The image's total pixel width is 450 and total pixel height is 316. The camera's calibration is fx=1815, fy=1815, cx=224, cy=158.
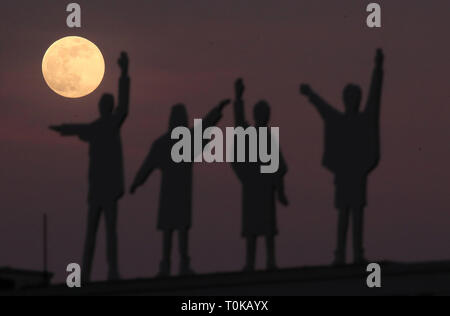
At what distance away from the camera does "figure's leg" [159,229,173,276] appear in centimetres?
2671

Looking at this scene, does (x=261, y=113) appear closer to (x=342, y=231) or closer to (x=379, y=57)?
(x=379, y=57)

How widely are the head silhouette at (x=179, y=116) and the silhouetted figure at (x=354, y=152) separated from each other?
2456 millimetres

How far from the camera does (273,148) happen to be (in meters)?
25.8

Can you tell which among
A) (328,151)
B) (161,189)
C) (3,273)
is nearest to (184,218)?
(161,189)

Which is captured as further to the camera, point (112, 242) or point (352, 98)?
point (112, 242)

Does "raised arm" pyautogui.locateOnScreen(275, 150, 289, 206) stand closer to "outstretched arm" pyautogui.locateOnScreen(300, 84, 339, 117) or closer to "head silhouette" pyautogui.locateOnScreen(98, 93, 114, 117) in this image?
"outstretched arm" pyautogui.locateOnScreen(300, 84, 339, 117)

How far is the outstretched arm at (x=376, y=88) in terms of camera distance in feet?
81.7

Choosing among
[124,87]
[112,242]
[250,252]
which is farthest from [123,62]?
[250,252]

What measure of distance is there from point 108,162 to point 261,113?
2.63m

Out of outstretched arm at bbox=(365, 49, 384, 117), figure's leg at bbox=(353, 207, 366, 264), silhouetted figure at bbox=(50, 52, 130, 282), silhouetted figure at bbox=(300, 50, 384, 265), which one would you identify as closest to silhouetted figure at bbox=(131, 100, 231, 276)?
silhouetted figure at bbox=(50, 52, 130, 282)

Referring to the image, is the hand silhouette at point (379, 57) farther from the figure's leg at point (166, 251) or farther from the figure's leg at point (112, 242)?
the figure's leg at point (112, 242)

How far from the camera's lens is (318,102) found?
83.6 feet

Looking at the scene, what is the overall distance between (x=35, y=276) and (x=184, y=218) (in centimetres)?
1155
